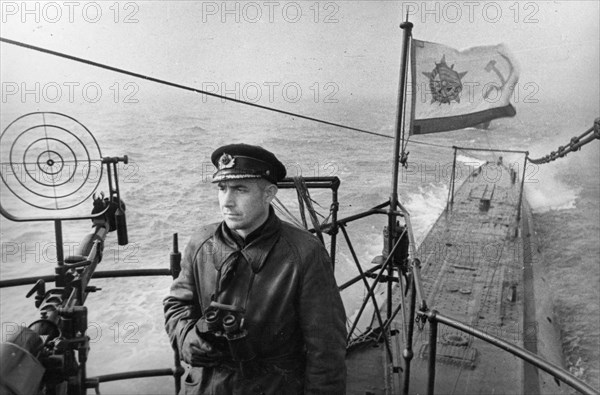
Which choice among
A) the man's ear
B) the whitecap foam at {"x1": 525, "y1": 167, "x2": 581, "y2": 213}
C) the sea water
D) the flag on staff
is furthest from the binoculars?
the whitecap foam at {"x1": 525, "y1": 167, "x2": 581, "y2": 213}

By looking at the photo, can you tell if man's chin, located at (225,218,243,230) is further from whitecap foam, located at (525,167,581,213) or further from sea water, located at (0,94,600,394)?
whitecap foam, located at (525,167,581,213)

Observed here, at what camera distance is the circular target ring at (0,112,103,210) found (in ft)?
11.0

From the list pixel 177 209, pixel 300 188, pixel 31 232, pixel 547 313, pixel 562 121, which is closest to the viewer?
pixel 300 188

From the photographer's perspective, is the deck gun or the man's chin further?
the man's chin

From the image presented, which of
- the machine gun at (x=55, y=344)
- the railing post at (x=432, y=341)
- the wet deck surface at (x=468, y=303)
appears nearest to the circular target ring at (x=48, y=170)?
the machine gun at (x=55, y=344)

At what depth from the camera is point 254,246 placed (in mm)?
2906

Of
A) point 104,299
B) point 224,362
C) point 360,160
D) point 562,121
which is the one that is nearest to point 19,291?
point 104,299

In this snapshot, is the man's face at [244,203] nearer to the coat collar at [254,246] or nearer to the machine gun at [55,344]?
the coat collar at [254,246]

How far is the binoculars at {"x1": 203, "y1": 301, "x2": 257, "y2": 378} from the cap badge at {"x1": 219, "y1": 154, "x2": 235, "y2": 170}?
2.81 ft

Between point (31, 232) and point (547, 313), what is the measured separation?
62.4ft

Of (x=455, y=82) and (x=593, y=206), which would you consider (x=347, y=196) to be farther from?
(x=455, y=82)

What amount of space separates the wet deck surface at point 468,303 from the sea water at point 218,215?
118 inches

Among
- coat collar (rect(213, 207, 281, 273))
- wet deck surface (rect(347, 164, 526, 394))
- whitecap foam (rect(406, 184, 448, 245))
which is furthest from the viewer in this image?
whitecap foam (rect(406, 184, 448, 245))

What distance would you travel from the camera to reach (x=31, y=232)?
21094mm
